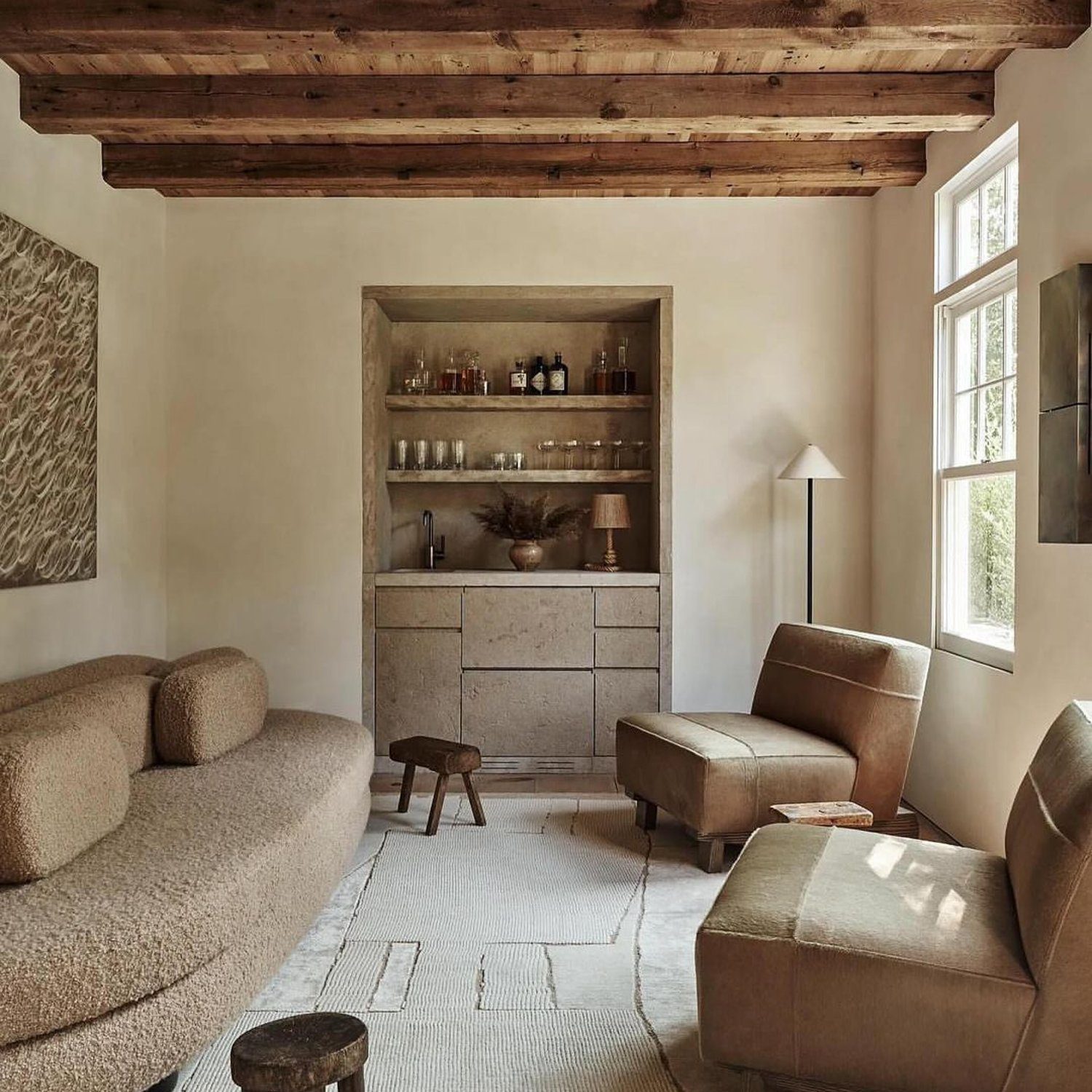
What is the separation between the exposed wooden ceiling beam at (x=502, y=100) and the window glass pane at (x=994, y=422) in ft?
3.27

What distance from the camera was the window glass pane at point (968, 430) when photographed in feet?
13.7

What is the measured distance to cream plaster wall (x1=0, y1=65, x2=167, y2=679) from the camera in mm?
3861

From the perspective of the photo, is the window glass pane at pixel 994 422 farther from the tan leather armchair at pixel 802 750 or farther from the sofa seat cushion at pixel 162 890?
the sofa seat cushion at pixel 162 890

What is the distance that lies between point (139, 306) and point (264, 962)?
3432mm

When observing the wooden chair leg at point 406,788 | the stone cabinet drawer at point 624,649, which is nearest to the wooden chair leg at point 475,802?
the wooden chair leg at point 406,788

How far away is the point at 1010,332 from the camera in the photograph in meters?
3.88

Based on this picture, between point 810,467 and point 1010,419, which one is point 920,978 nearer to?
point 1010,419

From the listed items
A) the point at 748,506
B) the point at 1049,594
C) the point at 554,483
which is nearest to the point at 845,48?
the point at 1049,594

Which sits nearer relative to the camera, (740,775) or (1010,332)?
(740,775)

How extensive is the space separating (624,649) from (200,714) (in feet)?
7.84

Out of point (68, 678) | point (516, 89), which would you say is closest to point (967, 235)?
point (516, 89)

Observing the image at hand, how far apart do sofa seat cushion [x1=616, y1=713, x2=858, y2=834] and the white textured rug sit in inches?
8.7

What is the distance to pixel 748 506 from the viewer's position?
5367mm

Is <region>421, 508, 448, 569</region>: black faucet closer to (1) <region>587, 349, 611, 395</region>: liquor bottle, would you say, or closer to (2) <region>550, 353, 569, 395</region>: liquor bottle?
(2) <region>550, 353, 569, 395</region>: liquor bottle
